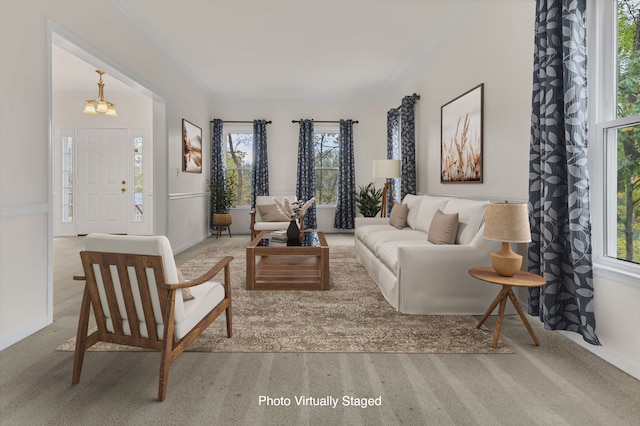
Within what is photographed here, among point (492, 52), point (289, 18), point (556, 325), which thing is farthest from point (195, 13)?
point (556, 325)

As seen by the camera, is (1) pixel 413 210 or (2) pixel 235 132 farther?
(2) pixel 235 132

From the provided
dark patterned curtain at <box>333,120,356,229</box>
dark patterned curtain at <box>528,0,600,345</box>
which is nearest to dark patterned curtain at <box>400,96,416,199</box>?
dark patterned curtain at <box>333,120,356,229</box>

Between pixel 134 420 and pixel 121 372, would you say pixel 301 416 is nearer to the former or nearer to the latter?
pixel 134 420

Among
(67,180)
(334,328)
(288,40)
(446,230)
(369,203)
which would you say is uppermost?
(288,40)

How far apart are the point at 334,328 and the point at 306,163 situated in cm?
524

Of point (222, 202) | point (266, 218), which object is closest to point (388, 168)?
point (266, 218)

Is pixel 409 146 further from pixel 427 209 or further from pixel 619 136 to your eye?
pixel 619 136

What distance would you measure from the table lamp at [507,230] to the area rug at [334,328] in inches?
20.9

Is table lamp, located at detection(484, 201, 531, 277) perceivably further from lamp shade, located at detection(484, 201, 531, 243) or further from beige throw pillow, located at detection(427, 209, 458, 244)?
beige throw pillow, located at detection(427, 209, 458, 244)

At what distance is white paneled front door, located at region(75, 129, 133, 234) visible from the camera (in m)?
7.20

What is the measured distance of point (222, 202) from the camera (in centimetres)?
707

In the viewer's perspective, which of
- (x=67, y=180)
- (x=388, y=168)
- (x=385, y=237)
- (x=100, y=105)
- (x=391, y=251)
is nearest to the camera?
(x=391, y=251)

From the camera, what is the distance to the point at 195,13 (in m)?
4.07

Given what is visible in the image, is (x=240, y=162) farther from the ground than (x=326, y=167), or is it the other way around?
(x=240, y=162)
